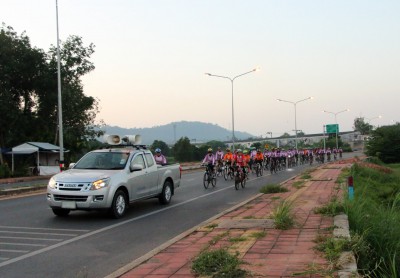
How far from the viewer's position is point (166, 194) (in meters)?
14.4


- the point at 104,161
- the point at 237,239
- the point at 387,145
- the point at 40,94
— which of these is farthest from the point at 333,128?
the point at 237,239

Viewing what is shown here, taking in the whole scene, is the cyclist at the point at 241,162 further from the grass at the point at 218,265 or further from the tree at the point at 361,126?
the tree at the point at 361,126

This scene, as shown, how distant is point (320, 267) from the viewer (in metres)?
5.47

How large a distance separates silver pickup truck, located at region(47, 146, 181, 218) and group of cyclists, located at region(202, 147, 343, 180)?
7089mm

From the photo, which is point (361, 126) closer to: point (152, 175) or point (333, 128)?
point (333, 128)

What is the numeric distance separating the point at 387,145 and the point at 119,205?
4945 cm

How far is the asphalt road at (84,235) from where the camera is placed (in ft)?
22.6

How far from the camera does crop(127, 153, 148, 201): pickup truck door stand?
12.2 meters

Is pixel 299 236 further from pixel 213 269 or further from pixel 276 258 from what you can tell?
pixel 213 269

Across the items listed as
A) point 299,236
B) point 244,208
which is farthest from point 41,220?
point 299,236

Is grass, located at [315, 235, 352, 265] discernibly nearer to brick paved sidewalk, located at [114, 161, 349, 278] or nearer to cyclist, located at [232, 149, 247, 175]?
brick paved sidewalk, located at [114, 161, 349, 278]

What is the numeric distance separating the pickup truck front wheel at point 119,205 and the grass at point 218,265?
217 inches

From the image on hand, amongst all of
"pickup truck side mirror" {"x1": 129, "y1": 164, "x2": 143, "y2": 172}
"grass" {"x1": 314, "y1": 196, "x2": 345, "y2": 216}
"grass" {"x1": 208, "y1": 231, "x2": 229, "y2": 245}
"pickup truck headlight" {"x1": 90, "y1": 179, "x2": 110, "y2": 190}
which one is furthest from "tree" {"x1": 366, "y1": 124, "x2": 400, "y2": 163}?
"grass" {"x1": 208, "y1": 231, "x2": 229, "y2": 245}

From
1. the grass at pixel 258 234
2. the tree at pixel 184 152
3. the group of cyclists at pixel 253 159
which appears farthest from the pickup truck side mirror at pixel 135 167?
the tree at pixel 184 152
